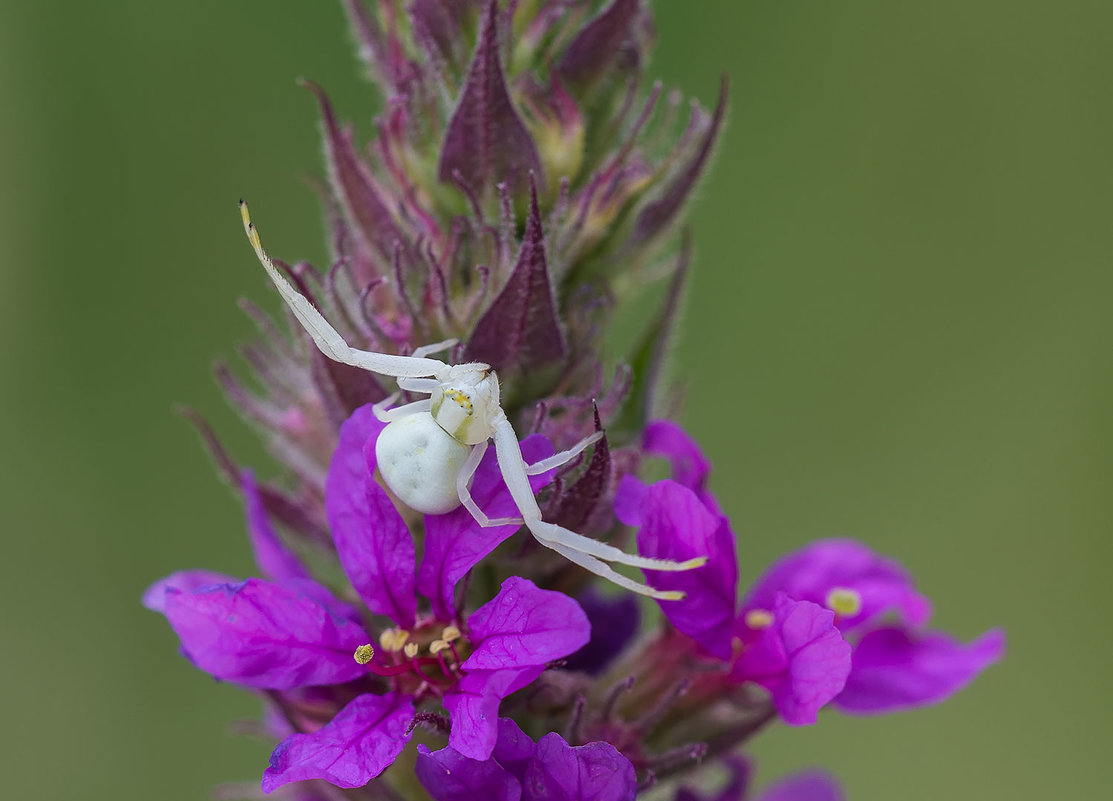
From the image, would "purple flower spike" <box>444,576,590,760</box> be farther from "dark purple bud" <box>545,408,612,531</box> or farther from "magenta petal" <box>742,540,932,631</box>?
"magenta petal" <box>742,540,932,631</box>

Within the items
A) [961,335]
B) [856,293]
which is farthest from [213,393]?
[961,335]

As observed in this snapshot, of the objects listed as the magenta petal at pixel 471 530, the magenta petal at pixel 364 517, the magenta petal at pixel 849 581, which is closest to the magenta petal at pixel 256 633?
the magenta petal at pixel 364 517

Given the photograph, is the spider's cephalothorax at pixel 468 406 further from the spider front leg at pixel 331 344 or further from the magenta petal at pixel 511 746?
the magenta petal at pixel 511 746

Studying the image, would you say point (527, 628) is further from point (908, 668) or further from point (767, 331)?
point (767, 331)

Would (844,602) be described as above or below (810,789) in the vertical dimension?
above

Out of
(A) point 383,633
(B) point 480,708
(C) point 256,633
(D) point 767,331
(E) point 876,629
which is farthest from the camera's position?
(D) point 767,331

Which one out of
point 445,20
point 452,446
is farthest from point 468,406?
point 445,20
